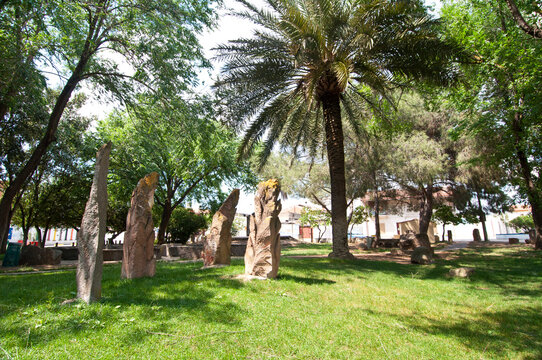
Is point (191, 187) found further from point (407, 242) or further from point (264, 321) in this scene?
point (264, 321)

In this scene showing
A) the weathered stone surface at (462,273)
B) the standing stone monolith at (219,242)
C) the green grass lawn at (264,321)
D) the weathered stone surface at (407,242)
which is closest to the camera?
the green grass lawn at (264,321)

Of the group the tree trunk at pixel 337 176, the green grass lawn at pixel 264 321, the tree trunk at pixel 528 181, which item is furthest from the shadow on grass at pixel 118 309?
the tree trunk at pixel 528 181

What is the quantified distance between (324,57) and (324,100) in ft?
5.73

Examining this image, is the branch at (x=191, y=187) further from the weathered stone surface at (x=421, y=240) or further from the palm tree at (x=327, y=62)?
the weathered stone surface at (x=421, y=240)

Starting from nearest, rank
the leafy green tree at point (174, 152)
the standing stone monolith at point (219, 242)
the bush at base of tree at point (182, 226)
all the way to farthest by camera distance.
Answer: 1. the standing stone monolith at point (219, 242)
2. the leafy green tree at point (174, 152)
3. the bush at base of tree at point (182, 226)

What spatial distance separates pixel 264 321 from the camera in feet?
13.6

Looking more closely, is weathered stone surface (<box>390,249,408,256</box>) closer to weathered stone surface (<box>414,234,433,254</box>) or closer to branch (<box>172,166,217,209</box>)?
weathered stone surface (<box>414,234,433,254</box>)

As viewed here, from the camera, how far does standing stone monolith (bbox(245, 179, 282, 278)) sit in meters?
6.66

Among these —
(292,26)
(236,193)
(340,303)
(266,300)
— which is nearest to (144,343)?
(266,300)

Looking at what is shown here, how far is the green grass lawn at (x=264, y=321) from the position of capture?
10.9 ft

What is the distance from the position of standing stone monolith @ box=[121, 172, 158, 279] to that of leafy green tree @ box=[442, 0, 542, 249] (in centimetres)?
1024

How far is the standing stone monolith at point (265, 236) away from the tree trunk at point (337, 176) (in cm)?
442

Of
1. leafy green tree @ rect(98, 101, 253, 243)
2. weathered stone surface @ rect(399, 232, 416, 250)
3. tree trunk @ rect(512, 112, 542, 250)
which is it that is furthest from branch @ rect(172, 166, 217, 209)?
tree trunk @ rect(512, 112, 542, 250)

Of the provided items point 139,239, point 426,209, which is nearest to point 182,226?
point 426,209
